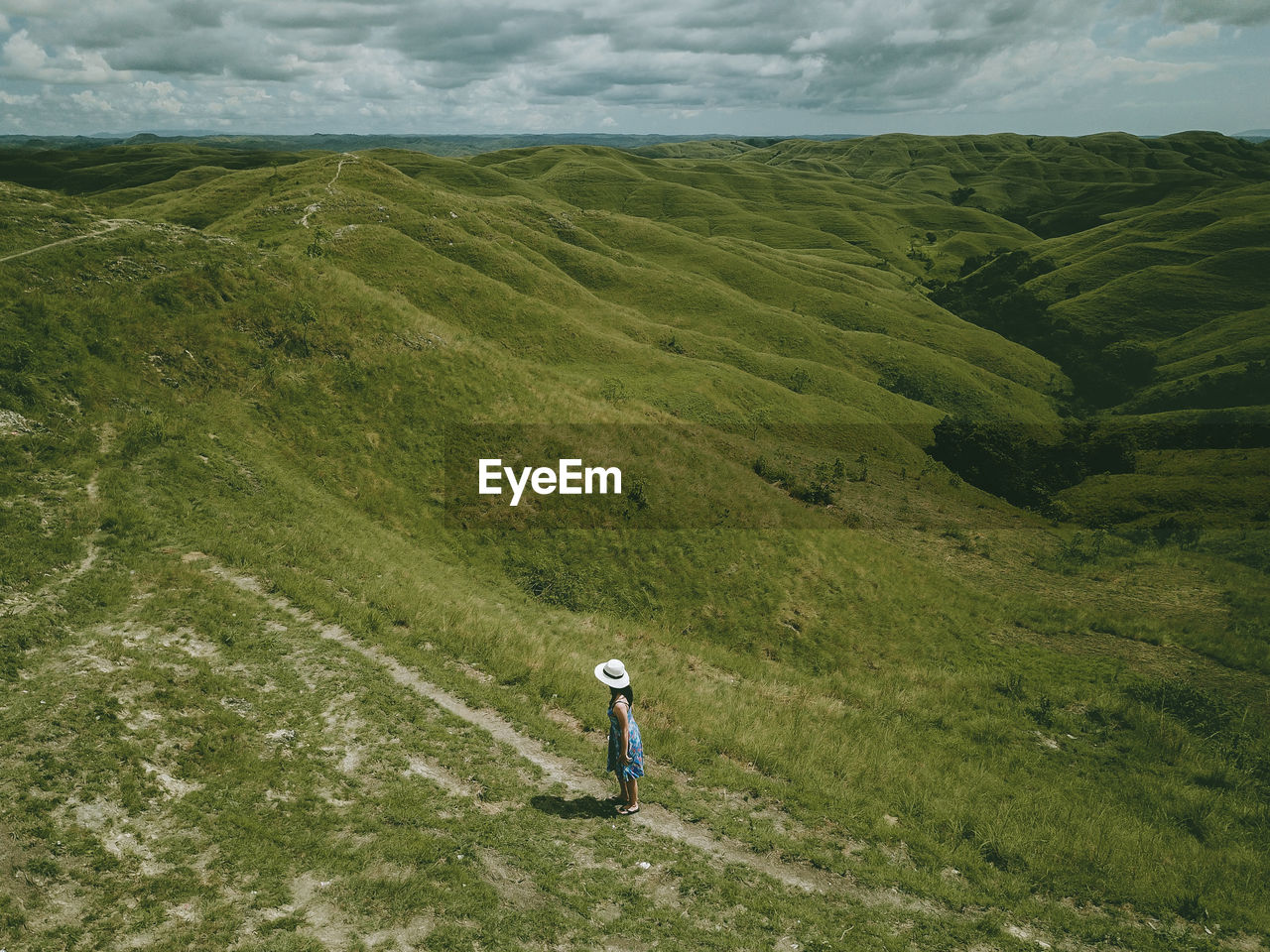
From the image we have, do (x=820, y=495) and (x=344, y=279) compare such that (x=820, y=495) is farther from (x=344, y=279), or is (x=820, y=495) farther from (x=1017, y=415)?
(x=1017, y=415)

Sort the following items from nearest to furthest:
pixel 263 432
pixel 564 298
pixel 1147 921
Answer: pixel 1147 921 → pixel 263 432 → pixel 564 298

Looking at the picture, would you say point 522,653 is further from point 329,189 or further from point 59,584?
point 329,189

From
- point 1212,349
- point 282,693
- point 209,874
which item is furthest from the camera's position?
point 1212,349

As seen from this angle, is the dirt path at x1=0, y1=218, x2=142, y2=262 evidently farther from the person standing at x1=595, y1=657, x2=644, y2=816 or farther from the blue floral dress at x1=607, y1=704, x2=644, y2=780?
the blue floral dress at x1=607, y1=704, x2=644, y2=780

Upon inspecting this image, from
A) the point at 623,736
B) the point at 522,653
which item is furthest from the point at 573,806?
the point at 522,653

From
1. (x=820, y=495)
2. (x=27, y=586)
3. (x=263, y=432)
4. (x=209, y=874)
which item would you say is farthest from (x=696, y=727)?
(x=820, y=495)

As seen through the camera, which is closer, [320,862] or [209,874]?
[209,874]
